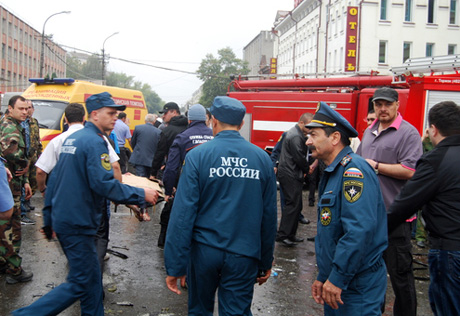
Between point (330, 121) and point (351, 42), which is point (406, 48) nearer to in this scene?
point (351, 42)

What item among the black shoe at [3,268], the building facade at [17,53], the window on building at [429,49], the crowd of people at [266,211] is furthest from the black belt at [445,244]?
the building facade at [17,53]

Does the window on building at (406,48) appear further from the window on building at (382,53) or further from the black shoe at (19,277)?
the black shoe at (19,277)

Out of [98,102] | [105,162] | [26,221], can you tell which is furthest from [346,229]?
[26,221]

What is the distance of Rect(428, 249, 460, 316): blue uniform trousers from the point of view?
319 centimetres

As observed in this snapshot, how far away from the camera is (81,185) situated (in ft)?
12.7

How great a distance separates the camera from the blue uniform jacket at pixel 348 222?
2.81 m

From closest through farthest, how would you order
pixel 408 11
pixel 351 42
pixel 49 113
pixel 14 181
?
pixel 14 181 → pixel 49 113 → pixel 351 42 → pixel 408 11

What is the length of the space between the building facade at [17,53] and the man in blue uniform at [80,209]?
53.4 metres

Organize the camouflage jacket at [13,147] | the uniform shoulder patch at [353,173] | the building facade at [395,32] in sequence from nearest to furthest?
the uniform shoulder patch at [353,173]
the camouflage jacket at [13,147]
the building facade at [395,32]

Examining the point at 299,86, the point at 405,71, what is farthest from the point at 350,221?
the point at 299,86

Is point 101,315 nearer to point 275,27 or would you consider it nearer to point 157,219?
point 157,219

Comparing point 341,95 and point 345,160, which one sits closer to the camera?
point 345,160

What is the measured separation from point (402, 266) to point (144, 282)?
3.10 m

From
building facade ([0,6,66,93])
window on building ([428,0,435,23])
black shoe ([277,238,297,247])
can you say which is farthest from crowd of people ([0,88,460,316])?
building facade ([0,6,66,93])
